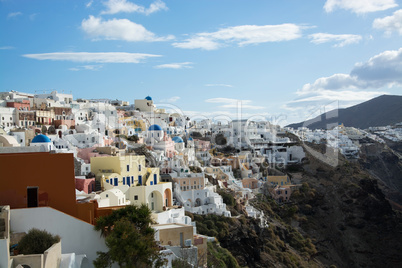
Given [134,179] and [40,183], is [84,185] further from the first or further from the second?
[40,183]

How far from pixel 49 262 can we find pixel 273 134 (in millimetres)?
51972

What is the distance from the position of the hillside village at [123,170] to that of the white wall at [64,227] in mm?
26

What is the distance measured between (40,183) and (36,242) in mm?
2071

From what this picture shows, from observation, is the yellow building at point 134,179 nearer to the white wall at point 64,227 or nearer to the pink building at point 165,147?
the pink building at point 165,147

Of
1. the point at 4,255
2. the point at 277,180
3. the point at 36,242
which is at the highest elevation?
the point at 4,255

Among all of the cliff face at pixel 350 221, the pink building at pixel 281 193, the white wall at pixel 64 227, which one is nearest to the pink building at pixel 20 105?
the pink building at pixel 281 193

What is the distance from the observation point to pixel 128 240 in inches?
436

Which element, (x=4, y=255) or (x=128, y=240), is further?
(x=128, y=240)

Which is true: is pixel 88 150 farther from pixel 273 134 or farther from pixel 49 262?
pixel 273 134

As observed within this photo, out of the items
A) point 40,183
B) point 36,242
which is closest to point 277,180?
point 40,183

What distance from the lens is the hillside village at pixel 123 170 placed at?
11469 mm

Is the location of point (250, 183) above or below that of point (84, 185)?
below

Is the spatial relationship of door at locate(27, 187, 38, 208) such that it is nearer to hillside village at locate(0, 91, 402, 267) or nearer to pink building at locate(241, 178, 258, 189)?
hillside village at locate(0, 91, 402, 267)

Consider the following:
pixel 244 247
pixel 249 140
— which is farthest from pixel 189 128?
pixel 244 247
